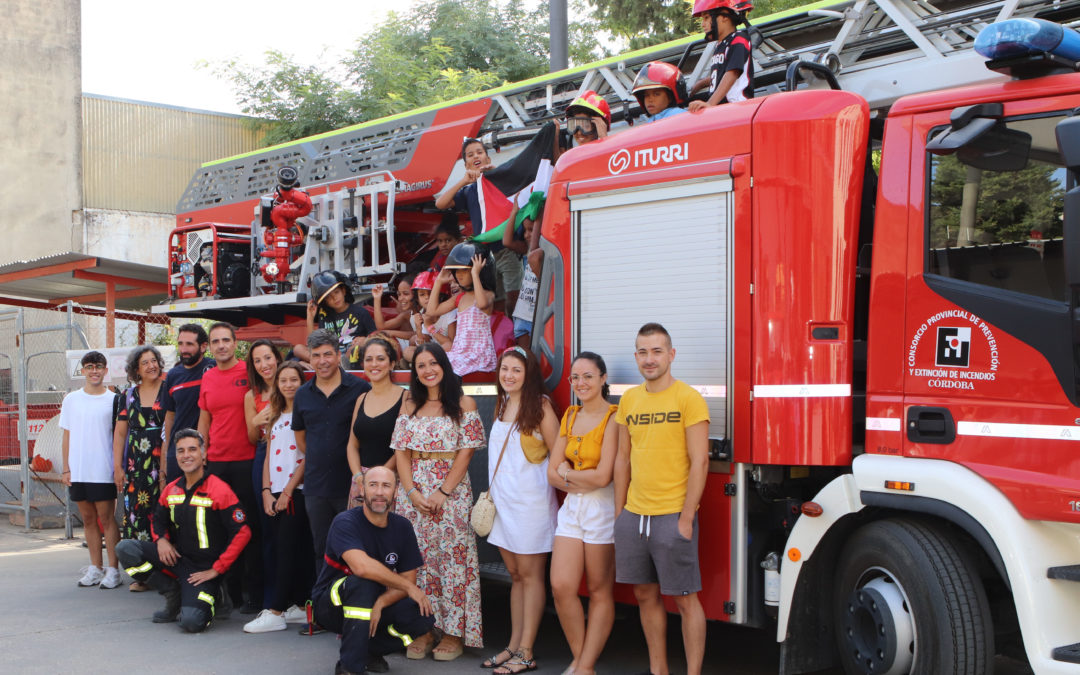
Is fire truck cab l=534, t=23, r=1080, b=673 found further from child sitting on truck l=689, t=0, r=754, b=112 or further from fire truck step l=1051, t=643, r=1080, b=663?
child sitting on truck l=689, t=0, r=754, b=112

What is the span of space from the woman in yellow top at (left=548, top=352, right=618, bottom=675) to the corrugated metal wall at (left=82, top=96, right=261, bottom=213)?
24.1 m

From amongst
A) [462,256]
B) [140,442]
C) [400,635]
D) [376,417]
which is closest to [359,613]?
[400,635]

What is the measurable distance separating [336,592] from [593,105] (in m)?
3.21

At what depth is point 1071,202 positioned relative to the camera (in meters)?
3.74

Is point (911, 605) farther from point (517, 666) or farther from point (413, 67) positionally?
point (413, 67)

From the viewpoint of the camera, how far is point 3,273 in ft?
43.5

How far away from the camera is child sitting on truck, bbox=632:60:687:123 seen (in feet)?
20.2


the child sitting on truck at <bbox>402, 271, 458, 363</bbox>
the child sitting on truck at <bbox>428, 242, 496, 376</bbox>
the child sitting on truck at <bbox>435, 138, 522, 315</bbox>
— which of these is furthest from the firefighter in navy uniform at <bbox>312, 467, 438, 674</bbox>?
the child sitting on truck at <bbox>435, 138, 522, 315</bbox>

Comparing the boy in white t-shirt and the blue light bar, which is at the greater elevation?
the blue light bar

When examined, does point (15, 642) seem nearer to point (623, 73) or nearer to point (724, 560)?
point (724, 560)

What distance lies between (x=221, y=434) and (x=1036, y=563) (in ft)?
18.0

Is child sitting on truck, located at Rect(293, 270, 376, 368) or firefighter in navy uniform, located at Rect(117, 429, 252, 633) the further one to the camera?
child sitting on truck, located at Rect(293, 270, 376, 368)

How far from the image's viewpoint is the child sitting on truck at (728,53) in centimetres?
582

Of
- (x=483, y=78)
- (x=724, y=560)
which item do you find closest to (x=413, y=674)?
(x=724, y=560)
